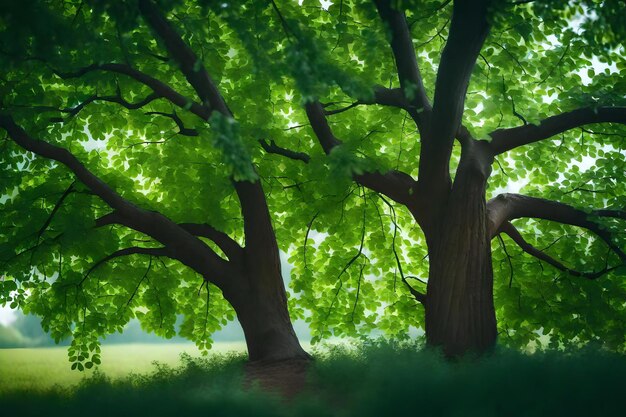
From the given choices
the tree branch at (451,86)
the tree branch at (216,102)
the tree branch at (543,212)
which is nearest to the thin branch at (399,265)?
the tree branch at (543,212)

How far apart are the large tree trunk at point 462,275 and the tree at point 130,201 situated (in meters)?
2.27

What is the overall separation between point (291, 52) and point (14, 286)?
8.39 meters

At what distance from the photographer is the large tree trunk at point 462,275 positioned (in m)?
10.1

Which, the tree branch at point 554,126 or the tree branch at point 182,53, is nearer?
the tree branch at point 182,53

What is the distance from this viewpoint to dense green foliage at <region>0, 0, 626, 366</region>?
1112 cm

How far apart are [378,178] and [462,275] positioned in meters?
2.05

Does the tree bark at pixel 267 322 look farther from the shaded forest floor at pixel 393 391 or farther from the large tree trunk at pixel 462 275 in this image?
the large tree trunk at pixel 462 275

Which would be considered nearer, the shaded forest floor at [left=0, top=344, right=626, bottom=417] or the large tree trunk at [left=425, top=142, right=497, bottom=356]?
the shaded forest floor at [left=0, top=344, right=626, bottom=417]

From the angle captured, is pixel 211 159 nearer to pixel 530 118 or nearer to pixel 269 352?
pixel 269 352

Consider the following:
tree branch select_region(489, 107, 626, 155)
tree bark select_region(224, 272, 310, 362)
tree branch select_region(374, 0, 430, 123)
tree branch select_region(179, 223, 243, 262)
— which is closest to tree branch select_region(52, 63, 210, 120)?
tree branch select_region(179, 223, 243, 262)

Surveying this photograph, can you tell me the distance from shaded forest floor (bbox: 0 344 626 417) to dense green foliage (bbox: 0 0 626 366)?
2005 mm

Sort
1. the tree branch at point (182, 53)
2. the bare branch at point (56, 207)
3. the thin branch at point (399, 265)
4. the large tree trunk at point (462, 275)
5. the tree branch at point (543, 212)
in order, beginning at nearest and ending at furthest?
the tree branch at point (182, 53) < the large tree trunk at point (462, 275) < the bare branch at point (56, 207) < the tree branch at point (543, 212) < the thin branch at point (399, 265)

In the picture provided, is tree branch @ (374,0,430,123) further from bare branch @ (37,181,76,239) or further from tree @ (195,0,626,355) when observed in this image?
bare branch @ (37,181,76,239)

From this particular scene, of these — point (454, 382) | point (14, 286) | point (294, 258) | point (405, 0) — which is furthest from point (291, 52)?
point (14, 286)
